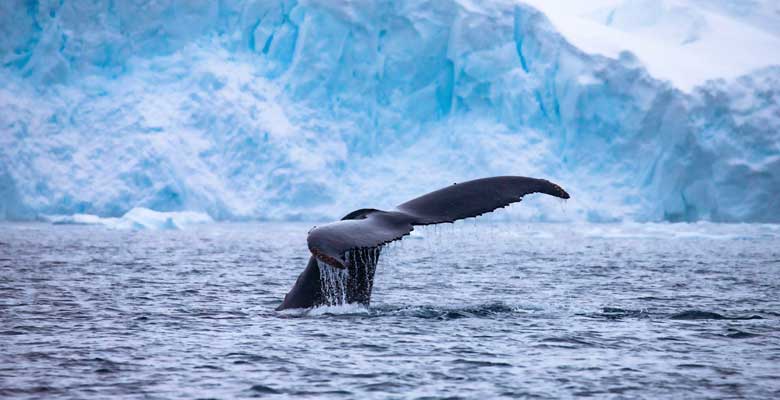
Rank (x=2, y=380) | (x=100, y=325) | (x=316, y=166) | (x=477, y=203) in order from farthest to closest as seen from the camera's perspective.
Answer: (x=316, y=166) < (x=100, y=325) < (x=477, y=203) < (x=2, y=380)

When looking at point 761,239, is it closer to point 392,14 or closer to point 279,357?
point 392,14

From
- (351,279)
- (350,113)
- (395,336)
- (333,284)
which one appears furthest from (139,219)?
(395,336)

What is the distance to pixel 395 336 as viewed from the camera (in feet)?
28.0

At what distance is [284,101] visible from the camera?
42.7m

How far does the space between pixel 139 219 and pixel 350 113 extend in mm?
11092

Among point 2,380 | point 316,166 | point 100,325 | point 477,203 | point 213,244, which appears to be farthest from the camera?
point 316,166

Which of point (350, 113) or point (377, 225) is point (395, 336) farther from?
point (350, 113)

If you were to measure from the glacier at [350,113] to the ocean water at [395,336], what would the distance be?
22.4 metres

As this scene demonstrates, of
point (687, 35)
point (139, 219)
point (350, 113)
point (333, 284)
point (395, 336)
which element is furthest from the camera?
point (687, 35)

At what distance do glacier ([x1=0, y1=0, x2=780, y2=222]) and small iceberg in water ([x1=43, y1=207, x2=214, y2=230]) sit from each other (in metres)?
0.57

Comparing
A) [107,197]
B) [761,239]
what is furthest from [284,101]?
[761,239]

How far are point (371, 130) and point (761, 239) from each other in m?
17.7

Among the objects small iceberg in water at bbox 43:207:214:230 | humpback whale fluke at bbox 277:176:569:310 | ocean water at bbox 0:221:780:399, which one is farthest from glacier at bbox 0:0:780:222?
humpback whale fluke at bbox 277:176:569:310

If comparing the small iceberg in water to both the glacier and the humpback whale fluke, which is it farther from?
the humpback whale fluke
